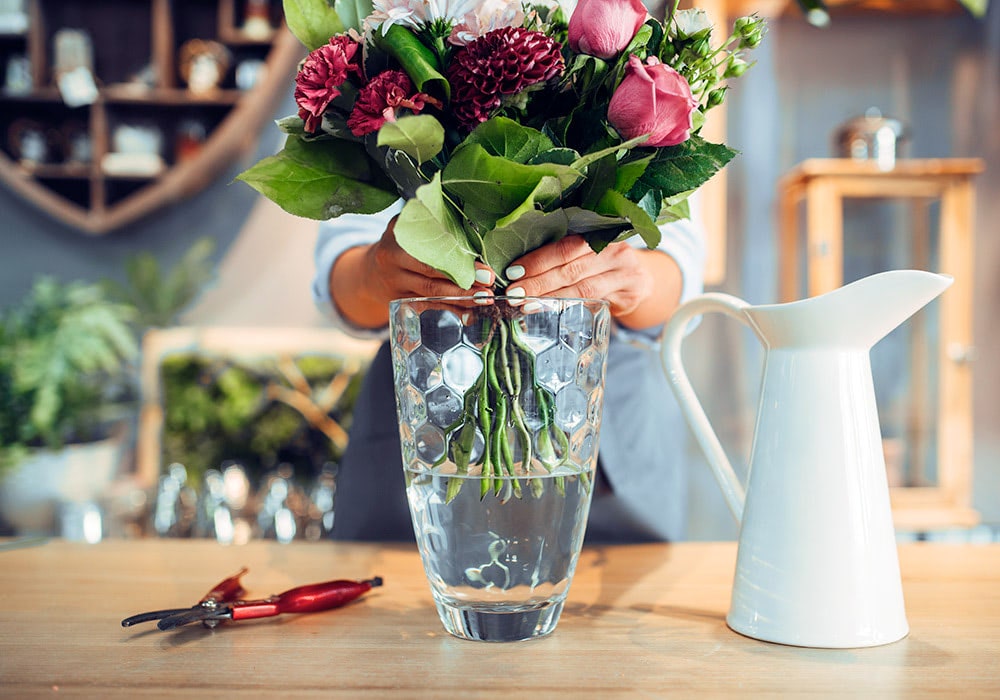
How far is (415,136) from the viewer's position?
0.43 m

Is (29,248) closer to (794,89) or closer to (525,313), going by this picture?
(794,89)

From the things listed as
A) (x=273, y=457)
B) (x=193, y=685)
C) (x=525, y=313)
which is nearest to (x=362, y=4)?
(x=525, y=313)

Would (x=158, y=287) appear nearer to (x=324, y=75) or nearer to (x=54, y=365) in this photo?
(x=54, y=365)

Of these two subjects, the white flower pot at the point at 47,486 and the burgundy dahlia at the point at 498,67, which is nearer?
the burgundy dahlia at the point at 498,67

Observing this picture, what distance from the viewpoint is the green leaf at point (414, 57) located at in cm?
46

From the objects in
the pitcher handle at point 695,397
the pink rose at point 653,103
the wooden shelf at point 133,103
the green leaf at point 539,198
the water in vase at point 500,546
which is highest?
the wooden shelf at point 133,103

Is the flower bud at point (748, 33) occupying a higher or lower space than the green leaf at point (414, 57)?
higher

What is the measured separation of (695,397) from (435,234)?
0.23m

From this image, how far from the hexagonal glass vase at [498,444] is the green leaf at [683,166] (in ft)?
0.26

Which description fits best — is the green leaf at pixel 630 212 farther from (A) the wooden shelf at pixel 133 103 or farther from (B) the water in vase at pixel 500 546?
(A) the wooden shelf at pixel 133 103

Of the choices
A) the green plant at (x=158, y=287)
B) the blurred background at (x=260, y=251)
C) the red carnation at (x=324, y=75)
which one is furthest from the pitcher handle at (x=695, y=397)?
the green plant at (x=158, y=287)

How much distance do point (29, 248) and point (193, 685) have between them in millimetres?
2716

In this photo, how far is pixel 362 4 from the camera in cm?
52

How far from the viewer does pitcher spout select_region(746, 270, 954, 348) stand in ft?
1.63
